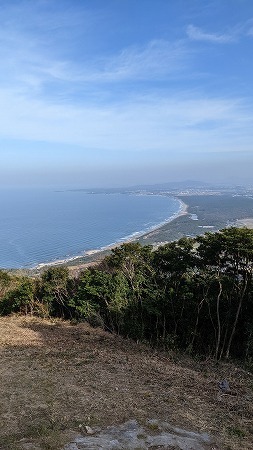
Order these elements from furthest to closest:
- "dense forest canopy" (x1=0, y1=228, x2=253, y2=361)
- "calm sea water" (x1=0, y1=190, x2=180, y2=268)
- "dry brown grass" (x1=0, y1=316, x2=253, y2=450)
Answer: "calm sea water" (x1=0, y1=190, x2=180, y2=268)
"dense forest canopy" (x1=0, y1=228, x2=253, y2=361)
"dry brown grass" (x1=0, y1=316, x2=253, y2=450)

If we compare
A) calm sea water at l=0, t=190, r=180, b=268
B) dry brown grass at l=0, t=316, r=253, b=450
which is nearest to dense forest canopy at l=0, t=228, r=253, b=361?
dry brown grass at l=0, t=316, r=253, b=450

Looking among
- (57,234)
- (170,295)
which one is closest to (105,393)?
(170,295)

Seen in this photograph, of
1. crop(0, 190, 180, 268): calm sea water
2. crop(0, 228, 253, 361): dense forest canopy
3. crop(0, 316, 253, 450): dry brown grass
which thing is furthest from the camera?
crop(0, 190, 180, 268): calm sea water

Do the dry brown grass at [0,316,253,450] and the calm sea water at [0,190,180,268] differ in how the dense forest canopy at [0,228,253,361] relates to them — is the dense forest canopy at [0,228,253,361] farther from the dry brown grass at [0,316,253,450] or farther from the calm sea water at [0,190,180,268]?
the calm sea water at [0,190,180,268]

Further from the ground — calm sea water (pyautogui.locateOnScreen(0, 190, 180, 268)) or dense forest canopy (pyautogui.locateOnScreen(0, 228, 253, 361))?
dense forest canopy (pyautogui.locateOnScreen(0, 228, 253, 361))

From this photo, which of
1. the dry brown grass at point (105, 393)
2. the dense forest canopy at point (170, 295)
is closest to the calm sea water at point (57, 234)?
the dense forest canopy at point (170, 295)

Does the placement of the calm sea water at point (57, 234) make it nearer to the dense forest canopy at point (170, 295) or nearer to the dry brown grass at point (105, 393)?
the dense forest canopy at point (170, 295)

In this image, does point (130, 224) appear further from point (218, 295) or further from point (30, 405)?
point (30, 405)

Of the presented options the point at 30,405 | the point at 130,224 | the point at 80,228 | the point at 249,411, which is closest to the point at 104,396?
the point at 30,405
